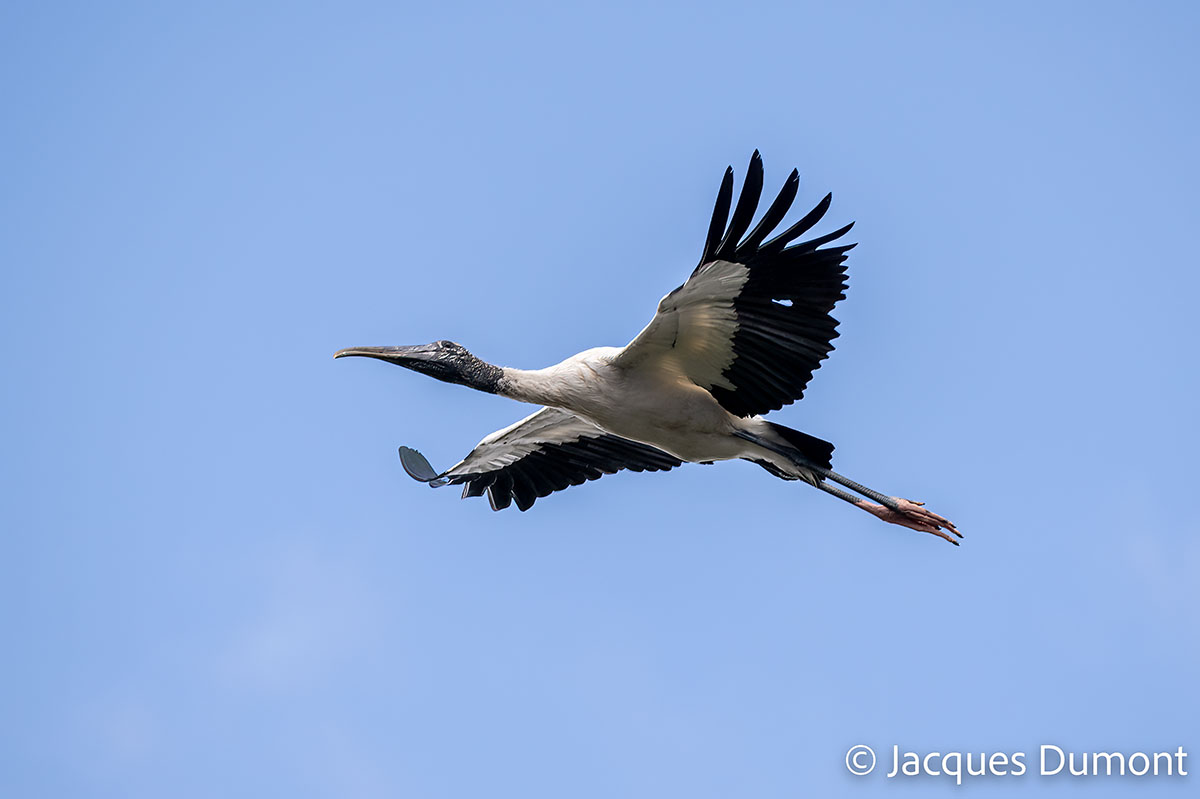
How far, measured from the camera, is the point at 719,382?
38.7 feet

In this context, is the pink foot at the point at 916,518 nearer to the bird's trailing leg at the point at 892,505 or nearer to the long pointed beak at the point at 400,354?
the bird's trailing leg at the point at 892,505

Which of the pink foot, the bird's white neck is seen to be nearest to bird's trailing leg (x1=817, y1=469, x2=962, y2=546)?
the pink foot

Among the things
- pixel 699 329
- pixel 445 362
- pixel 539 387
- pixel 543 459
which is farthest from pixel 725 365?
pixel 543 459

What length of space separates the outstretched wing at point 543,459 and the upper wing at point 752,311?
5.16 ft

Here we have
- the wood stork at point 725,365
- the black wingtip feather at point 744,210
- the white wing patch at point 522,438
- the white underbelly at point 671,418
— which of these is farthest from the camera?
the white wing patch at point 522,438

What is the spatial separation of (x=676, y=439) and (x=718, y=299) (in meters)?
1.36

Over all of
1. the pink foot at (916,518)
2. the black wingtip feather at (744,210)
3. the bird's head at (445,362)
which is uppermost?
the black wingtip feather at (744,210)

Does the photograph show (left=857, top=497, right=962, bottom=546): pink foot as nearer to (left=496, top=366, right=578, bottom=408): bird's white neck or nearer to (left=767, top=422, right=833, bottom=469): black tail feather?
(left=767, top=422, right=833, bottom=469): black tail feather

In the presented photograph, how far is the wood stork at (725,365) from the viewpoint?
10734mm

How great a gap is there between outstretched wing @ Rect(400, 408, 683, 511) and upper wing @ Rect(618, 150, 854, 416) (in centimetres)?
157

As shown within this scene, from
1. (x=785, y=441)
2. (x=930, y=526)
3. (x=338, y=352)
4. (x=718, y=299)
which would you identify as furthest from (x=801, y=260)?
(x=338, y=352)

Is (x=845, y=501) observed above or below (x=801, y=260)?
below

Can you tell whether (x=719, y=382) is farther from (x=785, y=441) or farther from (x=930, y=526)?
(x=930, y=526)

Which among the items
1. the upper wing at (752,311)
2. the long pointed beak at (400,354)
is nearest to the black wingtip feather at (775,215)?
the upper wing at (752,311)
